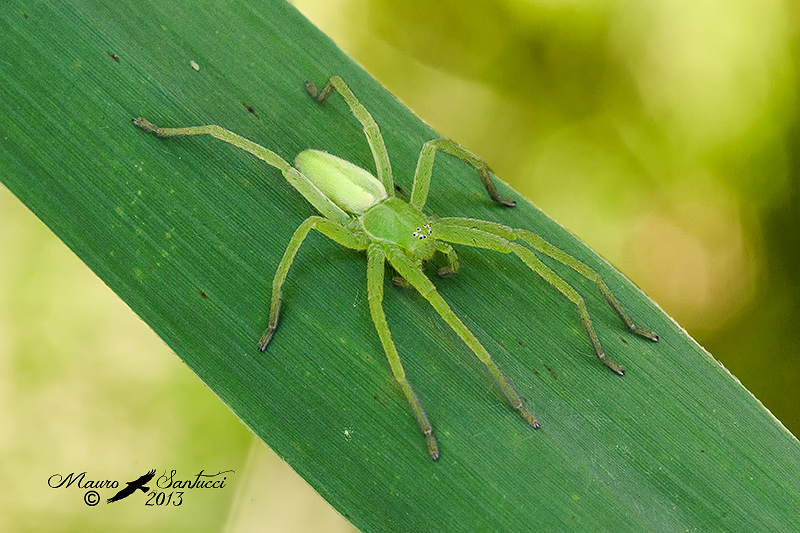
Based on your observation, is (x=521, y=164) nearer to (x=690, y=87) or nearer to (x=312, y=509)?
(x=690, y=87)

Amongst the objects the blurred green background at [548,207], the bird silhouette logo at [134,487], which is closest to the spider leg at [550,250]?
the blurred green background at [548,207]

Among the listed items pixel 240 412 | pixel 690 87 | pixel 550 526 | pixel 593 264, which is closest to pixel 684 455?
pixel 550 526

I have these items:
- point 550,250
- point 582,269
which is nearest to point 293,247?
point 550,250

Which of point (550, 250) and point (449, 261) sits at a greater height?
point (449, 261)

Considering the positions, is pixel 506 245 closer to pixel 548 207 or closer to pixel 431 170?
pixel 431 170

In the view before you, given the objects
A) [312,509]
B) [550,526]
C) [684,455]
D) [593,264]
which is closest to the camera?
[550,526]
